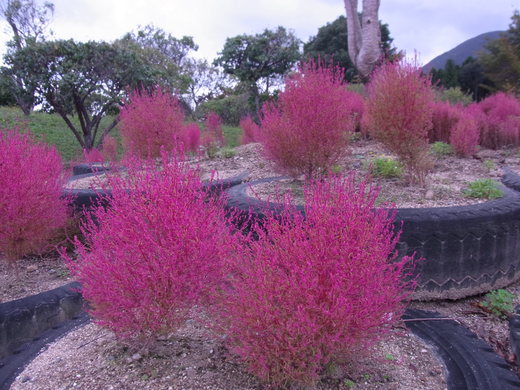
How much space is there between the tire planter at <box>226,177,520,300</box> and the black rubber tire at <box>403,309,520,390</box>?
339 millimetres

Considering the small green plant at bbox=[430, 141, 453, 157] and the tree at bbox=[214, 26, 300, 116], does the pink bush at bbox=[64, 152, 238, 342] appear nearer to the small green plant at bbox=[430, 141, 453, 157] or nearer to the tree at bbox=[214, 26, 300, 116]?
the small green plant at bbox=[430, 141, 453, 157]

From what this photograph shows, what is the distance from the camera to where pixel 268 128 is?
4324mm

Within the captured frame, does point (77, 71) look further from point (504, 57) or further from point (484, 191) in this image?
point (504, 57)

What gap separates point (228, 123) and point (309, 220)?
24717 mm

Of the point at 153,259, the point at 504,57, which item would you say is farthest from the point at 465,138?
the point at 504,57

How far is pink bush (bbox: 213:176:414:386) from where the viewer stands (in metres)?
1.68

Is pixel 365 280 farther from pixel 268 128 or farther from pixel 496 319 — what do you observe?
pixel 268 128

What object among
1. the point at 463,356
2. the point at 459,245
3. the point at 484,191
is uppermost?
the point at 484,191

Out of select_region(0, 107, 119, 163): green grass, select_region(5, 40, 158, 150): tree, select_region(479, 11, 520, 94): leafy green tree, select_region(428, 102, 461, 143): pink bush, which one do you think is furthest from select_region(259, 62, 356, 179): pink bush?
select_region(479, 11, 520, 94): leafy green tree

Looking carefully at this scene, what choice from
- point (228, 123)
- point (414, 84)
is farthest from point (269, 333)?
point (228, 123)

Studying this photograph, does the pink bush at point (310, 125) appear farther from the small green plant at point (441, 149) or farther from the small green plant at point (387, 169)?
the small green plant at point (441, 149)

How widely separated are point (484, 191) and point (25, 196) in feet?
12.5

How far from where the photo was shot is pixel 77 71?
1090 centimetres

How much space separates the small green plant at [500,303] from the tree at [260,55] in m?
15.7
